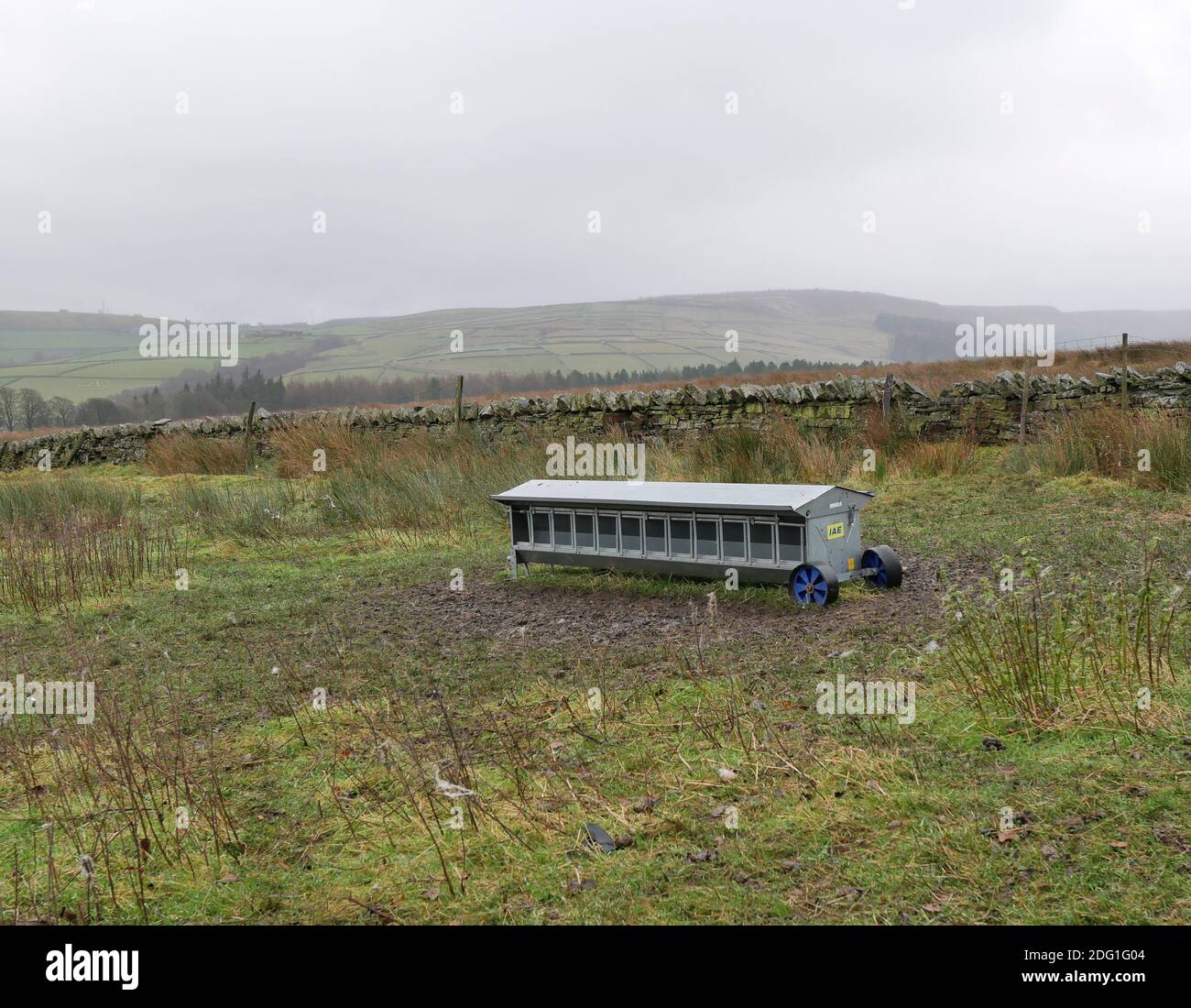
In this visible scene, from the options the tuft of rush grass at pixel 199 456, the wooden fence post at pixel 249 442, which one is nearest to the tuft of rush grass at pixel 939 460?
the wooden fence post at pixel 249 442

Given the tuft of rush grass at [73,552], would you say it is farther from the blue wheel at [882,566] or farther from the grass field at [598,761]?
the blue wheel at [882,566]

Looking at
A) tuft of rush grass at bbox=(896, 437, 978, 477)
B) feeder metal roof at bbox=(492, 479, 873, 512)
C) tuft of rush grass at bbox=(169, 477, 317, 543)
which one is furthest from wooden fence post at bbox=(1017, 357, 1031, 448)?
tuft of rush grass at bbox=(169, 477, 317, 543)

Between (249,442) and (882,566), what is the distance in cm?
1554

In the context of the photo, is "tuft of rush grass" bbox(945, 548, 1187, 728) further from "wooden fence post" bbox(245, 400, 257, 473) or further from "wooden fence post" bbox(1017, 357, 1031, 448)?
"wooden fence post" bbox(245, 400, 257, 473)

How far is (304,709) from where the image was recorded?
516 centimetres

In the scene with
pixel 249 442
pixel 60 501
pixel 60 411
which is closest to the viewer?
pixel 60 501

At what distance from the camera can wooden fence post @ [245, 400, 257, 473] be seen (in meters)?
19.1

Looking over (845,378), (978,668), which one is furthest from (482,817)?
(845,378)

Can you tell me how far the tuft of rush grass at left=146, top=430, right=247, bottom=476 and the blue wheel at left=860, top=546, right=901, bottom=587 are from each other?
14904mm

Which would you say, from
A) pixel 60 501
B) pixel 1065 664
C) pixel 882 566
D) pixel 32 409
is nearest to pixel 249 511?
pixel 60 501

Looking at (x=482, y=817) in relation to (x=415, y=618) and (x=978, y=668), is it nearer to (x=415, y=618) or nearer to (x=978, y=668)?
(x=978, y=668)

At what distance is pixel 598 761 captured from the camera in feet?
13.7

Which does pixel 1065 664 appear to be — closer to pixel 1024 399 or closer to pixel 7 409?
pixel 1024 399

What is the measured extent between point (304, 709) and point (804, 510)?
11.7 ft
